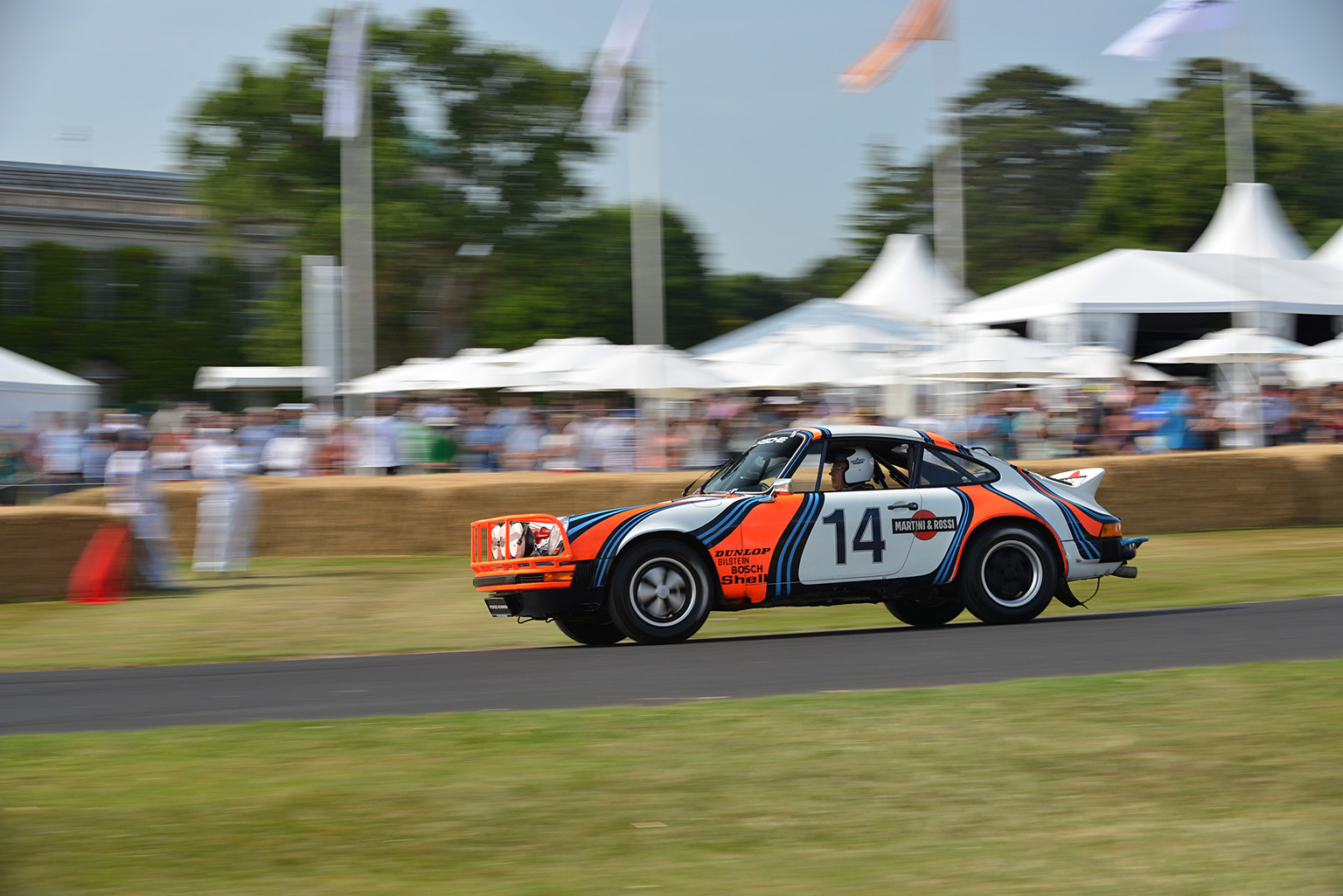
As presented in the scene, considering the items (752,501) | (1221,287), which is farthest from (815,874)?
(1221,287)

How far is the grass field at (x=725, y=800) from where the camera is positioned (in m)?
4.62

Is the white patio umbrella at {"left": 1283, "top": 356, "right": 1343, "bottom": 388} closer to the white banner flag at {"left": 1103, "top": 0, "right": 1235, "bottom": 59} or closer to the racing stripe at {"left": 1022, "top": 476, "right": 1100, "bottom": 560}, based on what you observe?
the white banner flag at {"left": 1103, "top": 0, "right": 1235, "bottom": 59}

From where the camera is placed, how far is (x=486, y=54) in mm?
52406

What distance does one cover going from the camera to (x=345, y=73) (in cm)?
2627

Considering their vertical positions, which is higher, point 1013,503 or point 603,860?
point 1013,503

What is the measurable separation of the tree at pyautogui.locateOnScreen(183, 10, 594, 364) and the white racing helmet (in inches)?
1615

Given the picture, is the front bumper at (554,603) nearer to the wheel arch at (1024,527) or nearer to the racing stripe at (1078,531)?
the wheel arch at (1024,527)

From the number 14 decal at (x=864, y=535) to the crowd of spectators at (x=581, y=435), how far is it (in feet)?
31.4

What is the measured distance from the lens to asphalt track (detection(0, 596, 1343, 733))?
7973 millimetres

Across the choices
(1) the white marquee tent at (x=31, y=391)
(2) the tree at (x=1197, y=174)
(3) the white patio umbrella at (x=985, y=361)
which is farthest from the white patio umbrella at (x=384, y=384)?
(2) the tree at (x=1197, y=174)

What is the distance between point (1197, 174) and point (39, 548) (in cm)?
6313

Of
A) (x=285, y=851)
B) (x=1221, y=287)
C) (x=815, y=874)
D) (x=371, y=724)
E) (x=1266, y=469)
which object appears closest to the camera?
(x=815, y=874)

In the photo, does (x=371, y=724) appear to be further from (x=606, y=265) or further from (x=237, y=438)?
(x=606, y=265)

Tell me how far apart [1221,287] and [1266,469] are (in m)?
25.2
